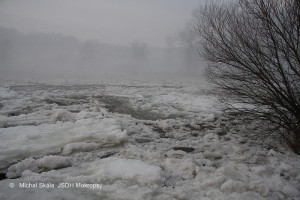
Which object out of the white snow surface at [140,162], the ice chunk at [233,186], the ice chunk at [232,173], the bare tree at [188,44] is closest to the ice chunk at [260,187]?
the white snow surface at [140,162]

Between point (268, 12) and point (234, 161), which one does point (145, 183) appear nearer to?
point (234, 161)

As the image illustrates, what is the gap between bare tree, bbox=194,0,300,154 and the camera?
3.49 meters

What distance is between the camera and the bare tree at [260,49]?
3.49m

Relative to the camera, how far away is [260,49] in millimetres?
3859

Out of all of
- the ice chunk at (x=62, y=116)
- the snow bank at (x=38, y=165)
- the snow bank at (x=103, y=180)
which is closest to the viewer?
the snow bank at (x=103, y=180)

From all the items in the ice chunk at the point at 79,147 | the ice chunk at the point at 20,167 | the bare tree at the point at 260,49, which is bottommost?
the ice chunk at the point at 20,167

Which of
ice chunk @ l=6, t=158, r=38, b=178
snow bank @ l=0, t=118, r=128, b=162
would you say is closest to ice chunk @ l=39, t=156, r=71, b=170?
ice chunk @ l=6, t=158, r=38, b=178

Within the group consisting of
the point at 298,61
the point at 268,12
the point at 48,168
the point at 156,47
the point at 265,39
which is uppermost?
the point at 156,47

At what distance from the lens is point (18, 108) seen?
8047 mm

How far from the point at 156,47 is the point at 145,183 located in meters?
139

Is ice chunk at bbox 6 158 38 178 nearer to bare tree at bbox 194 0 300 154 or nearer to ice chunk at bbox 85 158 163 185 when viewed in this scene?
ice chunk at bbox 85 158 163 185

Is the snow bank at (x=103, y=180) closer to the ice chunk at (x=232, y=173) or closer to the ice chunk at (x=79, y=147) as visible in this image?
the ice chunk at (x=79, y=147)

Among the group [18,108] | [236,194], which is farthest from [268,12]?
[18,108]

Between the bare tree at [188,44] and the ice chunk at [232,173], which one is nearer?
the ice chunk at [232,173]
